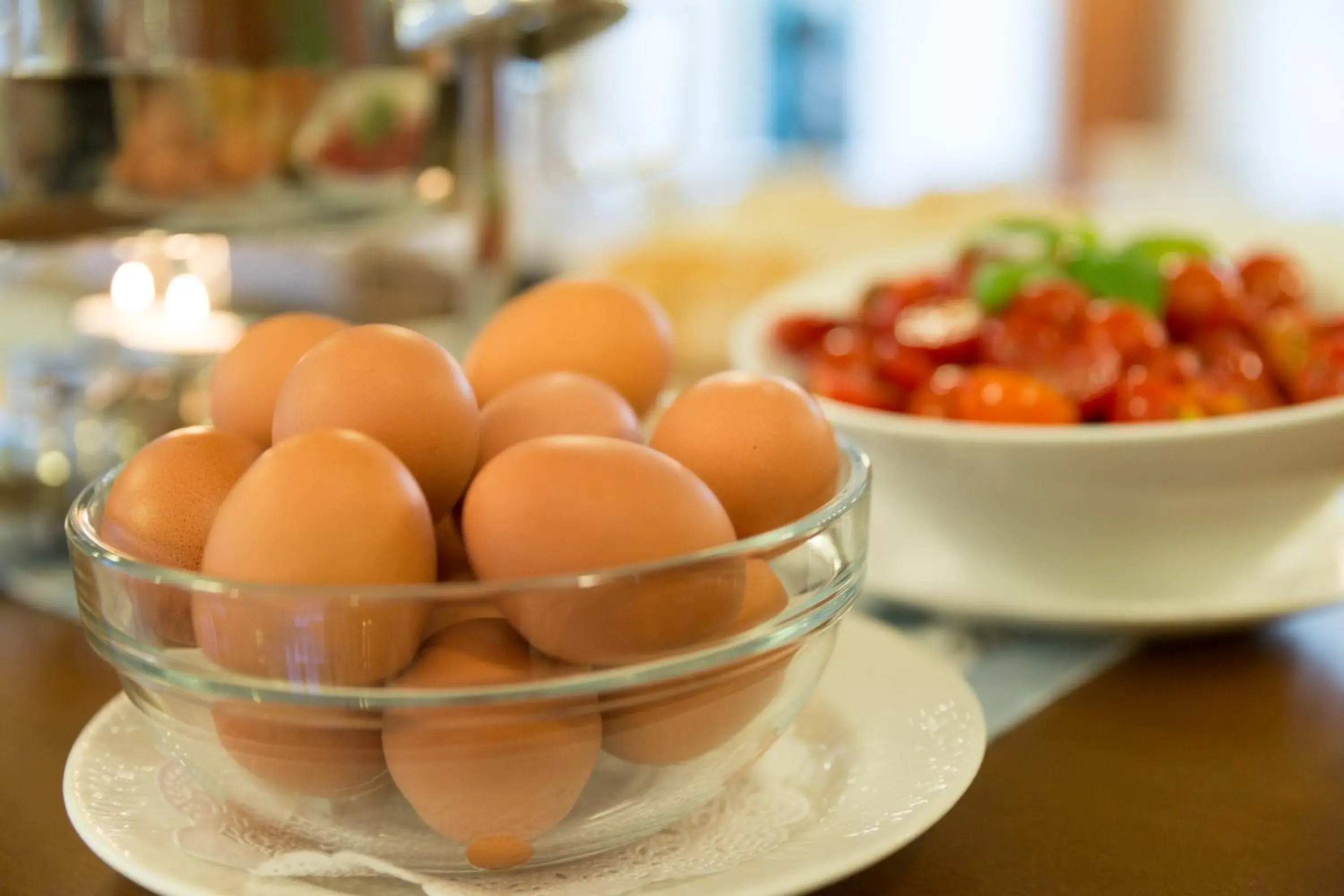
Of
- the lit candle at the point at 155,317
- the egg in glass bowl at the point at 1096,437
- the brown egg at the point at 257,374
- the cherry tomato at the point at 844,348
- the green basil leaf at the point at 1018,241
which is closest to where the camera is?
the brown egg at the point at 257,374

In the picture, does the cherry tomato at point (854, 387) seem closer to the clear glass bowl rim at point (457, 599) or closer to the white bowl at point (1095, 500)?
the white bowl at point (1095, 500)

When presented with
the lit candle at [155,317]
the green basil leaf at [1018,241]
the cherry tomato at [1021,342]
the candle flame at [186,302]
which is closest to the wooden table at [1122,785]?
the cherry tomato at [1021,342]

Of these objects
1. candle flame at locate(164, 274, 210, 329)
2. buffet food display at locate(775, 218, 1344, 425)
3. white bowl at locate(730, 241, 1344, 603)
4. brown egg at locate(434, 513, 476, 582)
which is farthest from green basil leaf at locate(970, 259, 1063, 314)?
candle flame at locate(164, 274, 210, 329)

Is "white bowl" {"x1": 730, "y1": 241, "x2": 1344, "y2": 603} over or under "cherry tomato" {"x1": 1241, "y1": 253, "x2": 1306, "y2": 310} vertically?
under

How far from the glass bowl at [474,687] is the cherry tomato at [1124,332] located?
0.86ft

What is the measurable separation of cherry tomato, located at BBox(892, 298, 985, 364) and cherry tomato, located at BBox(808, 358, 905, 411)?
23mm

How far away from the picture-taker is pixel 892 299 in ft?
2.09

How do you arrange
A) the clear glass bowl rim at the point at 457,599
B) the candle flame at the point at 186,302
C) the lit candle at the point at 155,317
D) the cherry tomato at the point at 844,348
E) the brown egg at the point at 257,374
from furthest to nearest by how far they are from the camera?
the candle flame at the point at 186,302 < the lit candle at the point at 155,317 < the cherry tomato at the point at 844,348 < the brown egg at the point at 257,374 < the clear glass bowl rim at the point at 457,599

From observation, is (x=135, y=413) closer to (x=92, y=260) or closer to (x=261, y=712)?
(x=261, y=712)

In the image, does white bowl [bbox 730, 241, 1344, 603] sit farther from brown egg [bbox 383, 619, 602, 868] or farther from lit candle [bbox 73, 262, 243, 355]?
lit candle [bbox 73, 262, 243, 355]

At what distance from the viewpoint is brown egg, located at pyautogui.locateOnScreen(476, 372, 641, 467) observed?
337 millimetres

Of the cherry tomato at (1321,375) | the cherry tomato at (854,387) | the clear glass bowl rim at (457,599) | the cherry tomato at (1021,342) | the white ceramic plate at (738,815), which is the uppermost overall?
the clear glass bowl rim at (457,599)

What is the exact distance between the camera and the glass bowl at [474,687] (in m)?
0.26

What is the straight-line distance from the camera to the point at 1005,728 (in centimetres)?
42
